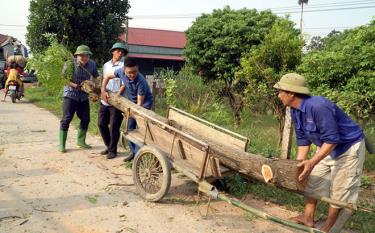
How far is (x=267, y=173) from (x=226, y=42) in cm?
825

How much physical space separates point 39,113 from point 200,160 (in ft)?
27.5

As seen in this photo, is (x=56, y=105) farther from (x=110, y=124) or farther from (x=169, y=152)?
(x=169, y=152)

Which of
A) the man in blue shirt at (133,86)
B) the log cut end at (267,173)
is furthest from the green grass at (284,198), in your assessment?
the man in blue shirt at (133,86)

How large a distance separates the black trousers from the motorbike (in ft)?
27.7

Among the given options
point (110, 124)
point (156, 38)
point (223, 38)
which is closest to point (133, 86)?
point (110, 124)

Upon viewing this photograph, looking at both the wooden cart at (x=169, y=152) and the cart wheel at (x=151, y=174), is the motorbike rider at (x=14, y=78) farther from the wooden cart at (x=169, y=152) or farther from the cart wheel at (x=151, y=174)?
the cart wheel at (x=151, y=174)

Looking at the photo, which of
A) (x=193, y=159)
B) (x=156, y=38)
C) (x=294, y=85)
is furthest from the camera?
(x=156, y=38)

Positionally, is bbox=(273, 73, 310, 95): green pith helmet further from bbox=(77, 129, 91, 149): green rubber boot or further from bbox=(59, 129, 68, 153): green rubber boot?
bbox=(77, 129, 91, 149): green rubber boot

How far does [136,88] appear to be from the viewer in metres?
5.88

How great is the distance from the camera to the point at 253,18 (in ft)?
38.2

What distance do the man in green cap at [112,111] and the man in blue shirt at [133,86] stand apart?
7.8 inches

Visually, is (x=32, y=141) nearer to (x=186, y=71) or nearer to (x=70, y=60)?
(x=70, y=60)

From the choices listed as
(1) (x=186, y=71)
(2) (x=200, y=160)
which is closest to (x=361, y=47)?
(2) (x=200, y=160)

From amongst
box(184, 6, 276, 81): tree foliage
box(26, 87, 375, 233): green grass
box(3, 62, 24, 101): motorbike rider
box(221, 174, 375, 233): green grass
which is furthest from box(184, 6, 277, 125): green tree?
box(3, 62, 24, 101): motorbike rider
